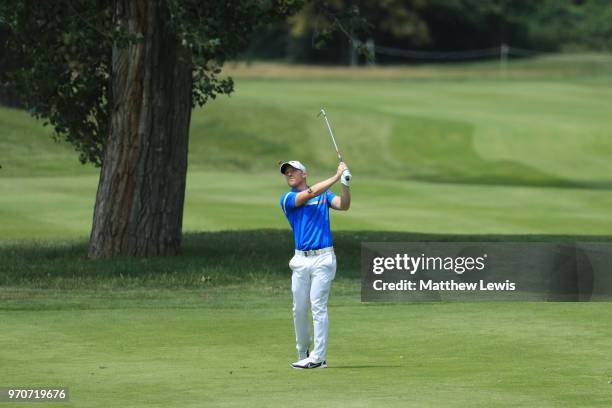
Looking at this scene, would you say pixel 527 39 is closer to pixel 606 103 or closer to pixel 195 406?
pixel 606 103

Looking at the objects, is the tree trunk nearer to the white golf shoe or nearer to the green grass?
the green grass

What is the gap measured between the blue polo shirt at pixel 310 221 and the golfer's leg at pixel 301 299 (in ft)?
0.61

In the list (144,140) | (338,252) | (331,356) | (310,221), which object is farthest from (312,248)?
(338,252)

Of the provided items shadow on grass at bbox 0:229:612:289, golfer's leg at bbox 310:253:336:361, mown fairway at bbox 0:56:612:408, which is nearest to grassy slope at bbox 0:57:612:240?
mown fairway at bbox 0:56:612:408

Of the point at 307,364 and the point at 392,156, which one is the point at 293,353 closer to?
the point at 307,364

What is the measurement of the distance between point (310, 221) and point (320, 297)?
0.67m

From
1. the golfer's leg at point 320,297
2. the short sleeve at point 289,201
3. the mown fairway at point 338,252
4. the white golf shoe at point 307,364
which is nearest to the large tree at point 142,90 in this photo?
the mown fairway at point 338,252

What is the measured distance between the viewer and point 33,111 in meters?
23.2

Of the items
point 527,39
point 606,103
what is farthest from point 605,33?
point 606,103

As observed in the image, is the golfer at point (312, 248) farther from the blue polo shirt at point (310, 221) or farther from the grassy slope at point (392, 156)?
the grassy slope at point (392, 156)

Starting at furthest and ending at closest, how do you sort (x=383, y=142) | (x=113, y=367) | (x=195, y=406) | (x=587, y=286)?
1. (x=383, y=142)
2. (x=587, y=286)
3. (x=113, y=367)
4. (x=195, y=406)

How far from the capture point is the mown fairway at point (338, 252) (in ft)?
38.8

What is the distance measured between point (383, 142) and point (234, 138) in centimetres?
481

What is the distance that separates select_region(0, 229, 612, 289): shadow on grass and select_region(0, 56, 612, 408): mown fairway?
0.05 meters
